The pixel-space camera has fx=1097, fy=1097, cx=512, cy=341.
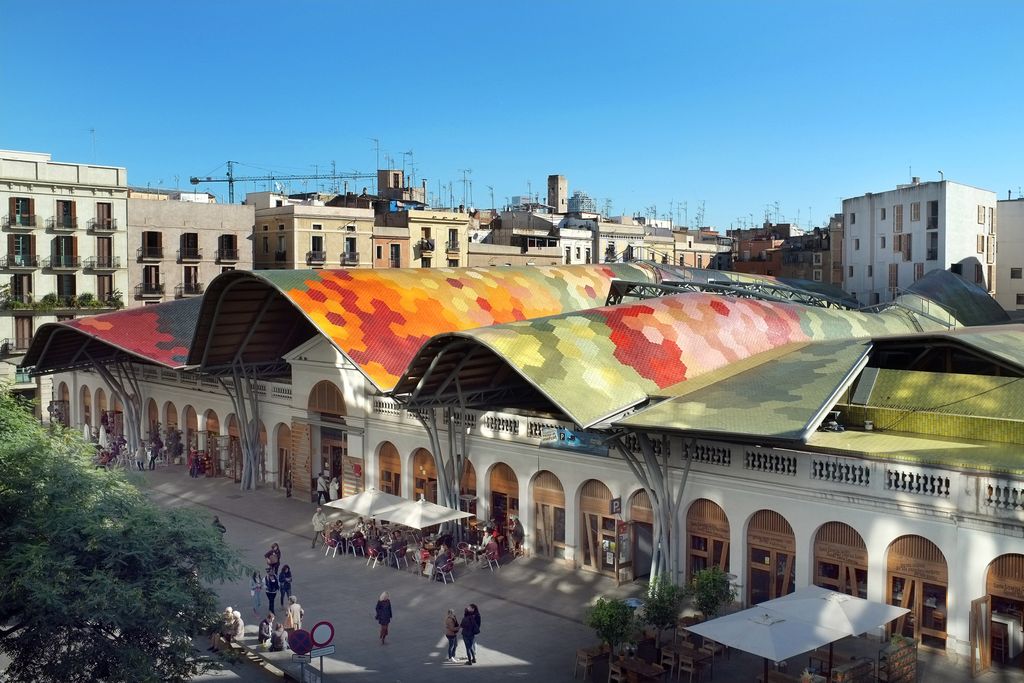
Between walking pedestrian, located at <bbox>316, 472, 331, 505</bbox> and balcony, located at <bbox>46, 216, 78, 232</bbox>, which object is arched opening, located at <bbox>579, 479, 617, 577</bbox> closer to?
walking pedestrian, located at <bbox>316, 472, 331, 505</bbox>

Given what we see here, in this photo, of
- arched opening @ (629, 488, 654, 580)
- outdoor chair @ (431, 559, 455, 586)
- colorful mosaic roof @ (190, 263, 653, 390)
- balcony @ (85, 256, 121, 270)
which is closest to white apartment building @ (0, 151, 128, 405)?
balcony @ (85, 256, 121, 270)

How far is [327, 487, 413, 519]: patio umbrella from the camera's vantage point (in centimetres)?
3759

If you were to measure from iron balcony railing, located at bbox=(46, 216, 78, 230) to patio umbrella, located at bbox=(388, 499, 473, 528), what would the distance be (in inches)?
2068

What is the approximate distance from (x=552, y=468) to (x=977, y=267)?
53878 millimetres

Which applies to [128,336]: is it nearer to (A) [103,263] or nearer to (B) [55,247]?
(B) [55,247]

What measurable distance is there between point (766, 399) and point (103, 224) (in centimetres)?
6315

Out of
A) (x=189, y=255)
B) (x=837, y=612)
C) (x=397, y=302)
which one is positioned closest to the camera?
(x=837, y=612)

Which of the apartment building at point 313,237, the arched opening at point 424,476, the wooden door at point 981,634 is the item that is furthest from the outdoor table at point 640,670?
the apartment building at point 313,237

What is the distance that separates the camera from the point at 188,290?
85500 millimetres

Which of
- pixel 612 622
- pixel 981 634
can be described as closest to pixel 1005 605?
pixel 981 634

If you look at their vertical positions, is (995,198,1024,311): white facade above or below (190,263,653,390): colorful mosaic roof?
above

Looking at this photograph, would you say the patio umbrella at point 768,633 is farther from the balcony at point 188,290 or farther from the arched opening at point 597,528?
the balcony at point 188,290

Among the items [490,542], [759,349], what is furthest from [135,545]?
[759,349]

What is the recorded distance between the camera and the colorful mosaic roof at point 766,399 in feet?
96.0
